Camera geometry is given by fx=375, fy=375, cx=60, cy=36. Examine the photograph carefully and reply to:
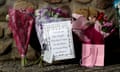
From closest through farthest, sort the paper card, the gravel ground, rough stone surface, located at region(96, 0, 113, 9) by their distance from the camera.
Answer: the gravel ground
the paper card
rough stone surface, located at region(96, 0, 113, 9)

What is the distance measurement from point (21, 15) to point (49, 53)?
48 cm

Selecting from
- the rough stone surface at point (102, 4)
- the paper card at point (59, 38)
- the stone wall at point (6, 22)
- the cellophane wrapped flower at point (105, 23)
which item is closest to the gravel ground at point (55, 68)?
the paper card at point (59, 38)

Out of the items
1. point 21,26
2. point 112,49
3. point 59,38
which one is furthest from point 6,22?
point 112,49

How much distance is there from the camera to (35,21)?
12.6ft

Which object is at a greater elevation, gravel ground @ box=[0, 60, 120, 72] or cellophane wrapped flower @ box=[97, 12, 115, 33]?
cellophane wrapped flower @ box=[97, 12, 115, 33]

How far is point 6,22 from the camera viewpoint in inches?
163

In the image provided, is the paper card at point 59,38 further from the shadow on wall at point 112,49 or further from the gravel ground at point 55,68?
the shadow on wall at point 112,49

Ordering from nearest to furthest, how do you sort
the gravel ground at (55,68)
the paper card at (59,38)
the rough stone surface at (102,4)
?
the gravel ground at (55,68) → the paper card at (59,38) → the rough stone surface at (102,4)

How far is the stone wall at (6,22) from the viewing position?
13.5 ft

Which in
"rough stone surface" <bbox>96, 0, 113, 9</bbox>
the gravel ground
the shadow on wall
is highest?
"rough stone surface" <bbox>96, 0, 113, 9</bbox>

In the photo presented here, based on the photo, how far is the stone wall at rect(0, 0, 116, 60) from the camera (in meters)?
4.11

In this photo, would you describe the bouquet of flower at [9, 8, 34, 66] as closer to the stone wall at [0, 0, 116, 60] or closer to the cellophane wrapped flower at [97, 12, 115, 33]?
the stone wall at [0, 0, 116, 60]

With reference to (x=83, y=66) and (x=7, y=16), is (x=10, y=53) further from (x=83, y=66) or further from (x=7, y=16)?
(x=83, y=66)

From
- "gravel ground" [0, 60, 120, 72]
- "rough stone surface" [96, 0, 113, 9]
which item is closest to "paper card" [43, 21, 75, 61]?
"gravel ground" [0, 60, 120, 72]
